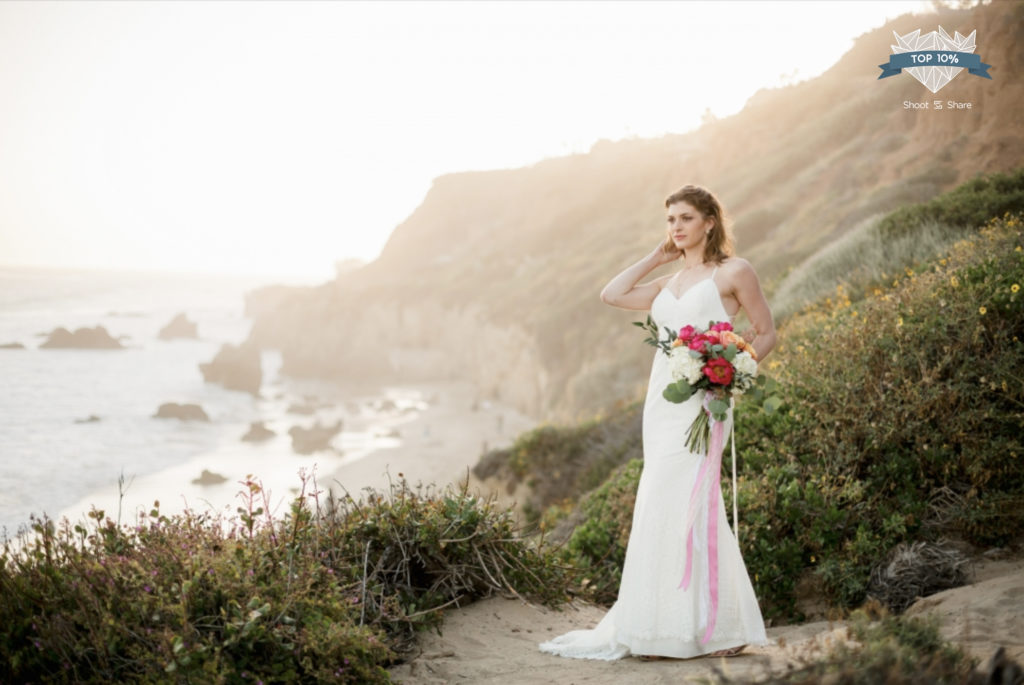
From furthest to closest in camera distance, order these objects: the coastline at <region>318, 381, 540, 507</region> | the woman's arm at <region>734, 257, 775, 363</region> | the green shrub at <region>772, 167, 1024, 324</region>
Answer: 1. the coastline at <region>318, 381, 540, 507</region>
2. the green shrub at <region>772, 167, 1024, 324</region>
3. the woman's arm at <region>734, 257, 775, 363</region>

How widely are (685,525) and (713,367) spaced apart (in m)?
0.96

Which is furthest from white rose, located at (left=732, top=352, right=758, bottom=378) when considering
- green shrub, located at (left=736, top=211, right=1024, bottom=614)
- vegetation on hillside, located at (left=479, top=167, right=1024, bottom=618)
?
green shrub, located at (left=736, top=211, right=1024, bottom=614)

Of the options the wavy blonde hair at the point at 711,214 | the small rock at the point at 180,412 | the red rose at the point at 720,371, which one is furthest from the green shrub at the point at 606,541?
the small rock at the point at 180,412

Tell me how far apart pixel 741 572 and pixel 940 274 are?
4.55 metres

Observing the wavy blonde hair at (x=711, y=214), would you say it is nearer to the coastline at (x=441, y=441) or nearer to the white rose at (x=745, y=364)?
the white rose at (x=745, y=364)

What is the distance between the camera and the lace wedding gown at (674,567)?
3.98 m

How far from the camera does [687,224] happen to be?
4.35 metres

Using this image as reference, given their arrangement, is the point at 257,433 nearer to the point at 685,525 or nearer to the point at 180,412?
the point at 180,412

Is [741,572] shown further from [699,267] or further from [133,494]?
[133,494]

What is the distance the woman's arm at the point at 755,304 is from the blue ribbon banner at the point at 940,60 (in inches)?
396

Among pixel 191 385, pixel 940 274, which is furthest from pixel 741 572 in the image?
pixel 191 385
